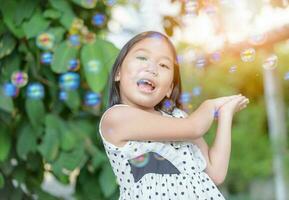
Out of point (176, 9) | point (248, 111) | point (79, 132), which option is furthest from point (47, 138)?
point (248, 111)

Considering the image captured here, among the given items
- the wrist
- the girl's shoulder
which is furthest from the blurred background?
the wrist

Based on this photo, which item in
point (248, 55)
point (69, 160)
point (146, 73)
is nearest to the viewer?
point (146, 73)

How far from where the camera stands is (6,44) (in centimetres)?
228

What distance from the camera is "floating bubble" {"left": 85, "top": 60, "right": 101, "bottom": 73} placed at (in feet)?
6.84

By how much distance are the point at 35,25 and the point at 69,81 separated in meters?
0.22

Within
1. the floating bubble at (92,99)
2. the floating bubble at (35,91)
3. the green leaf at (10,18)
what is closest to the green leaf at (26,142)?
the floating bubble at (35,91)

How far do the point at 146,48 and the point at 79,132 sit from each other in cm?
84

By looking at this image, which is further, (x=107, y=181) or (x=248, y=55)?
(x=107, y=181)

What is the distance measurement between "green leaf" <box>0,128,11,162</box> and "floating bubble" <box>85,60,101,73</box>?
40 cm

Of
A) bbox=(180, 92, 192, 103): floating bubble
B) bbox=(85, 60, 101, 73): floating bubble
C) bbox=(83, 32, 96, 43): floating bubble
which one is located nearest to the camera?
bbox=(180, 92, 192, 103): floating bubble

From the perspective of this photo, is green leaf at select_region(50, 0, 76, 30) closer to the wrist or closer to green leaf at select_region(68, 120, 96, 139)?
green leaf at select_region(68, 120, 96, 139)

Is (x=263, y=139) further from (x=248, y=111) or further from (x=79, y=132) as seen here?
(x=79, y=132)

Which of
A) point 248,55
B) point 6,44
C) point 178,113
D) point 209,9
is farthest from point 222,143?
point 6,44

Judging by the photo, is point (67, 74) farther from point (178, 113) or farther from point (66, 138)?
point (178, 113)
